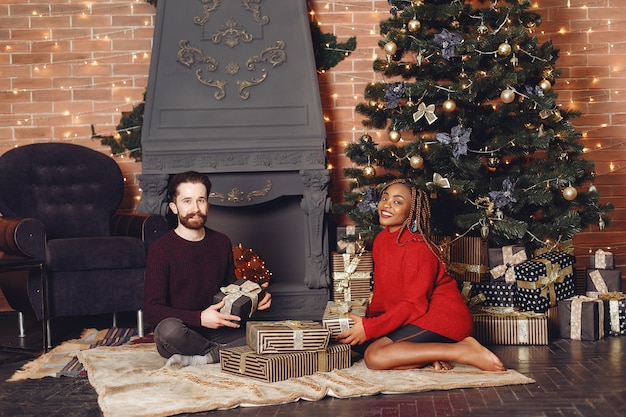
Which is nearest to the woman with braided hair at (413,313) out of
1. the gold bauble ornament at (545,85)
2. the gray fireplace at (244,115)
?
the gold bauble ornament at (545,85)

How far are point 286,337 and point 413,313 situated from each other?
2.04ft

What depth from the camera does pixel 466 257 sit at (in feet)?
15.1

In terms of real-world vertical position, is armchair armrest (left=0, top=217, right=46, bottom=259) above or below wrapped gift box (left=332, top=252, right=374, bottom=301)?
above

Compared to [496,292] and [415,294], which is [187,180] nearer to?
[415,294]

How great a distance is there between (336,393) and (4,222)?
247 cm

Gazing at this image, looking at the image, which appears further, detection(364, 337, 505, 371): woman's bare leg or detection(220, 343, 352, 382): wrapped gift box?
detection(364, 337, 505, 371): woman's bare leg

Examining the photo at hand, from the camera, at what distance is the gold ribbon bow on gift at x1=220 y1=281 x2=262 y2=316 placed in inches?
143

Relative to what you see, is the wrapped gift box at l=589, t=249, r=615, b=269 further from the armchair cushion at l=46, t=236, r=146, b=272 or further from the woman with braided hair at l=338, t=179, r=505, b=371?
the armchair cushion at l=46, t=236, r=146, b=272

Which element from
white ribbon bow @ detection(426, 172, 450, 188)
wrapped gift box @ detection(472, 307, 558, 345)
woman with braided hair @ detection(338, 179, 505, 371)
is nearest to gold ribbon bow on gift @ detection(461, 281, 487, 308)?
wrapped gift box @ detection(472, 307, 558, 345)

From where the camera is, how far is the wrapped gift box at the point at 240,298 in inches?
142

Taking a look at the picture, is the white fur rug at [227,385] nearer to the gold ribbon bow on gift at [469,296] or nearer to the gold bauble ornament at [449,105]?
the gold ribbon bow on gift at [469,296]

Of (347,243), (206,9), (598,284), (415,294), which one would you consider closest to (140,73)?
(206,9)

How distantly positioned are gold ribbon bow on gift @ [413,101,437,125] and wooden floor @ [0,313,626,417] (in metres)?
1.51

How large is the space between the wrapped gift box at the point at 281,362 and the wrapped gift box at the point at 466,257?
1.23 m
